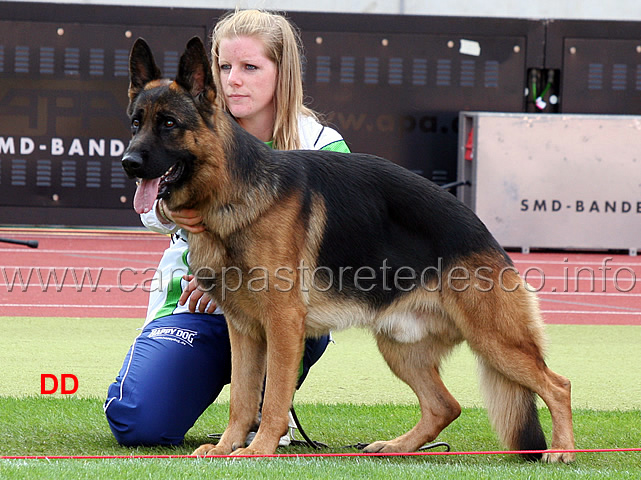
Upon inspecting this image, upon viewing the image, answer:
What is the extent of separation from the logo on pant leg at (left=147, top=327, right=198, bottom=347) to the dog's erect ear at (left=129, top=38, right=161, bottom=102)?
4.24 ft

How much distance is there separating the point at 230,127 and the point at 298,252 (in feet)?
1.81

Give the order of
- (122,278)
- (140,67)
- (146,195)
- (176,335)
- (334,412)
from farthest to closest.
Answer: (122,278) → (334,412) → (176,335) → (140,67) → (146,195)

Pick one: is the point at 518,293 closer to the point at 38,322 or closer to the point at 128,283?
the point at 38,322

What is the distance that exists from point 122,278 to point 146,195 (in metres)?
7.11

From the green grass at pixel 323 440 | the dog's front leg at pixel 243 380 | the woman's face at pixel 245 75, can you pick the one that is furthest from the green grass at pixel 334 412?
the woman's face at pixel 245 75

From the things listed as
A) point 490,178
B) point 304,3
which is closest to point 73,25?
point 304,3

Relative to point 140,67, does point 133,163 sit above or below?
below

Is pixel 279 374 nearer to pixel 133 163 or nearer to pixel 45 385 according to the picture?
pixel 133 163

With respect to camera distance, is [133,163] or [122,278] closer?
[133,163]

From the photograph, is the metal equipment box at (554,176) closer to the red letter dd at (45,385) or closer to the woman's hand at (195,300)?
the red letter dd at (45,385)

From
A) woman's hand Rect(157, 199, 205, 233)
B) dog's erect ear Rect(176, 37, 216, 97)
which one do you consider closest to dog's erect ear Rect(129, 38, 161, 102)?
dog's erect ear Rect(176, 37, 216, 97)

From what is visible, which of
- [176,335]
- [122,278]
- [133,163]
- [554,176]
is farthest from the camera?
[554,176]

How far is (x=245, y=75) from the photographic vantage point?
14.1 feet

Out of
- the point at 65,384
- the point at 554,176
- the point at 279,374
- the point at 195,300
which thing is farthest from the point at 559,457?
the point at 554,176
